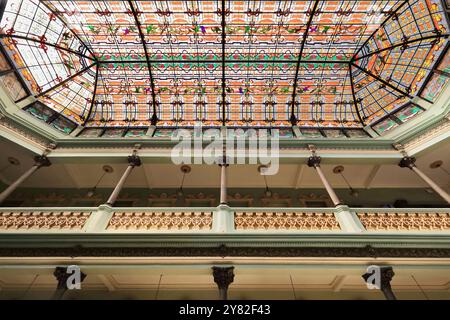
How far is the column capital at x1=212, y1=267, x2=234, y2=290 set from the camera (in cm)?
543

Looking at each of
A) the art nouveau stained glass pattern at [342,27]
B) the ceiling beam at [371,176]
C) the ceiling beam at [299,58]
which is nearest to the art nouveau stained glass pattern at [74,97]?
the ceiling beam at [299,58]

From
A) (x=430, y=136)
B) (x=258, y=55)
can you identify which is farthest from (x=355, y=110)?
(x=258, y=55)

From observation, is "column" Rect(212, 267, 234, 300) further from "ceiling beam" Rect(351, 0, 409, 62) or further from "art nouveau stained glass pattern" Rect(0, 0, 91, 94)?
"ceiling beam" Rect(351, 0, 409, 62)

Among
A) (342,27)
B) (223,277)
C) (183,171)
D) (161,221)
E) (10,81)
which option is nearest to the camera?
(223,277)

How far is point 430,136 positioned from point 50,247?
11560mm

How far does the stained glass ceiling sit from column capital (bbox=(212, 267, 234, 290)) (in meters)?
7.22

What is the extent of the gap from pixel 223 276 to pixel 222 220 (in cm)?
138

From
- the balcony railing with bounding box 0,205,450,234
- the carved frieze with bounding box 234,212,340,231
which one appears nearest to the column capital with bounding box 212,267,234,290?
the balcony railing with bounding box 0,205,450,234

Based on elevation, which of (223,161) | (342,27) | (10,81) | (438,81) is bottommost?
(223,161)

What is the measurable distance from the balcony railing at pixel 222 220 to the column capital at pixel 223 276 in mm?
875

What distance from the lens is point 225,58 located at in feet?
35.1

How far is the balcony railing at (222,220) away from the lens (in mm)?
6340

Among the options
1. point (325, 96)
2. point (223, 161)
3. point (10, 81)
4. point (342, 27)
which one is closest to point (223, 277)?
point (223, 161)

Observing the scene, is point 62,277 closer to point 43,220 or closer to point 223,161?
point 43,220
